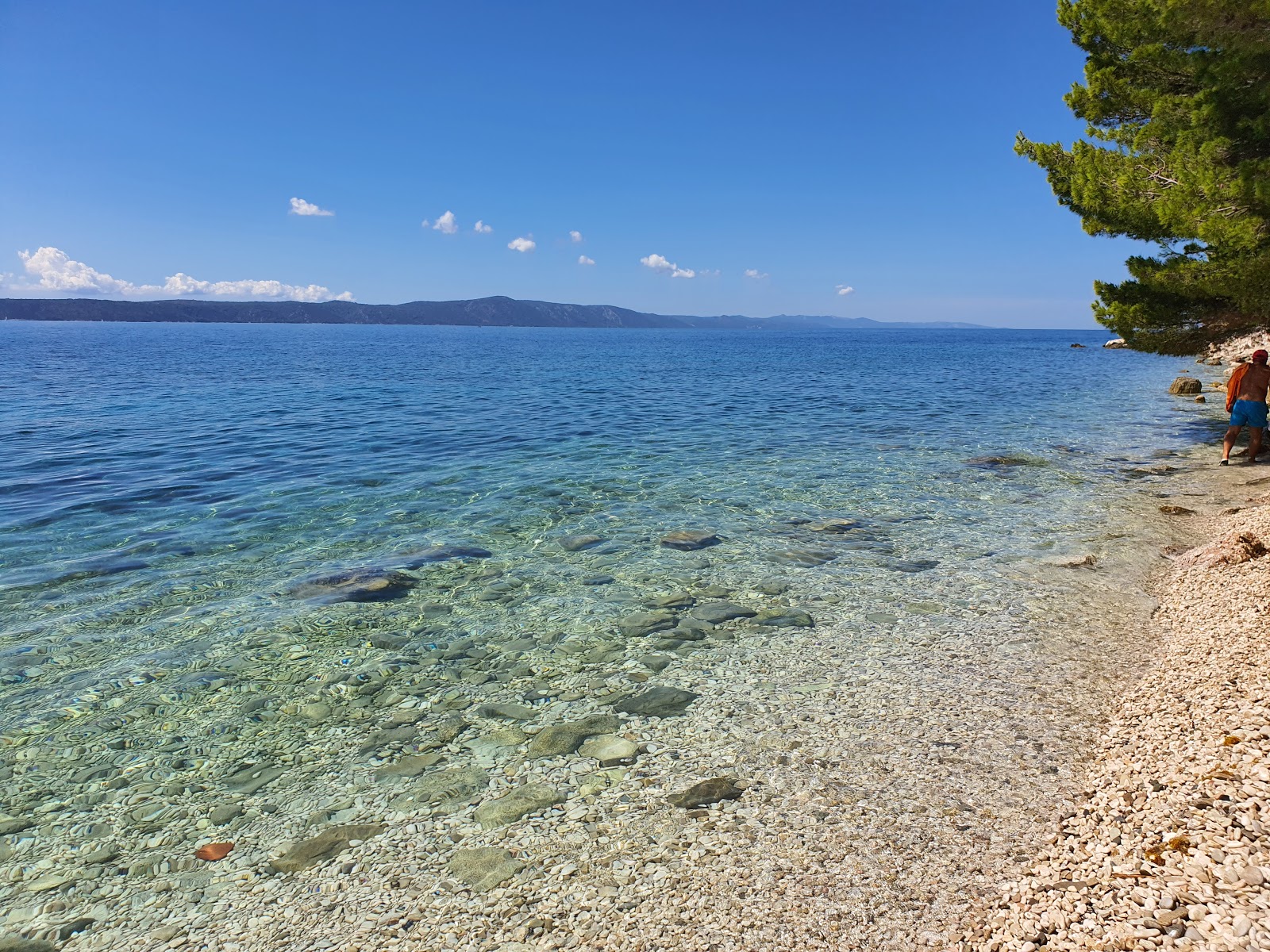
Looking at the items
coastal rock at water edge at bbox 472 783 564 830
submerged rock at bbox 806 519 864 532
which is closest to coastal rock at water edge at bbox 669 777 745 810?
coastal rock at water edge at bbox 472 783 564 830

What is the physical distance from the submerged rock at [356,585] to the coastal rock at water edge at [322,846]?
4930mm

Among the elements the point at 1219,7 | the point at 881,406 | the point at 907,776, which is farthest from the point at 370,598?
the point at 881,406

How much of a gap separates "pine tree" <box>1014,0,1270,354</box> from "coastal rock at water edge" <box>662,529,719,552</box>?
35.3 feet

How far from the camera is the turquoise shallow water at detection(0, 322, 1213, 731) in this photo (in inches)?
360

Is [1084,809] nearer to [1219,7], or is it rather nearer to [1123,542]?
[1123,542]

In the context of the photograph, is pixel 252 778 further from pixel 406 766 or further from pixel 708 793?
pixel 708 793

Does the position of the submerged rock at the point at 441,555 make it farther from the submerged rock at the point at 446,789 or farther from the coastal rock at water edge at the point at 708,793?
the coastal rock at water edge at the point at 708,793

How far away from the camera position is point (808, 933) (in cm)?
400

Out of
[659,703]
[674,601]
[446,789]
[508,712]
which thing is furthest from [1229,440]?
[446,789]

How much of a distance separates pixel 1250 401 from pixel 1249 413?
301 millimetres

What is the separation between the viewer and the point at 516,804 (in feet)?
17.7

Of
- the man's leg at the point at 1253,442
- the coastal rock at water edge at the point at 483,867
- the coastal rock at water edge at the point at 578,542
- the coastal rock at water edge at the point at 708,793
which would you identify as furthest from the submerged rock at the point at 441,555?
the man's leg at the point at 1253,442

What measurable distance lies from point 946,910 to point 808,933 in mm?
858

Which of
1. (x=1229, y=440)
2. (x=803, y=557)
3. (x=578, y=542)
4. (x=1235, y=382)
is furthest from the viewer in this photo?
(x=1235, y=382)
